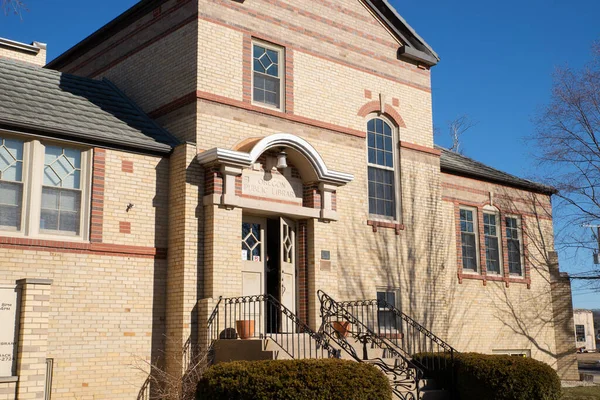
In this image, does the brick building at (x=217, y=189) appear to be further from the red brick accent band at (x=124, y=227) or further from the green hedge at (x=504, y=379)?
the green hedge at (x=504, y=379)

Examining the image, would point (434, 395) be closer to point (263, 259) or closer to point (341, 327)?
point (341, 327)

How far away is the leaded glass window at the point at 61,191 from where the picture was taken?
12.1m

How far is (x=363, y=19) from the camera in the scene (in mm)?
17297

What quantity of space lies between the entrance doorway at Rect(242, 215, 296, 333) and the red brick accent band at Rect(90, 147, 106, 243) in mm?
2959

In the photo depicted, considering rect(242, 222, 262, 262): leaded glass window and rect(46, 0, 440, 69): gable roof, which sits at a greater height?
rect(46, 0, 440, 69): gable roof

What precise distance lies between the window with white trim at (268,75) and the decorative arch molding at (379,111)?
232cm

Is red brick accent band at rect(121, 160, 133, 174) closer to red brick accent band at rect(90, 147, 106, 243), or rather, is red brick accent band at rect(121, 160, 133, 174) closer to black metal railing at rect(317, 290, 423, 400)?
red brick accent band at rect(90, 147, 106, 243)

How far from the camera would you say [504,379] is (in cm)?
1210

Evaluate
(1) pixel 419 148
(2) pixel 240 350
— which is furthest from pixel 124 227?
(1) pixel 419 148

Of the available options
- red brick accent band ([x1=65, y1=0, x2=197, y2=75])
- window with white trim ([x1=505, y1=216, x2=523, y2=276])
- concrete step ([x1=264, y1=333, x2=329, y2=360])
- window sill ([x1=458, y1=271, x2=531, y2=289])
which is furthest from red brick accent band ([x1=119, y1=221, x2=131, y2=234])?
window with white trim ([x1=505, y1=216, x2=523, y2=276])

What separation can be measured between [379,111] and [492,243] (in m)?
6.14

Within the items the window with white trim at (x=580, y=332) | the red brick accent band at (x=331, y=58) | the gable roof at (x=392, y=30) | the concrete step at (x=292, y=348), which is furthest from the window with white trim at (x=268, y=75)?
the window with white trim at (x=580, y=332)

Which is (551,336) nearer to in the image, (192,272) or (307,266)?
(307,266)

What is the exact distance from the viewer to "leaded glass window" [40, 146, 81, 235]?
12.1 m
